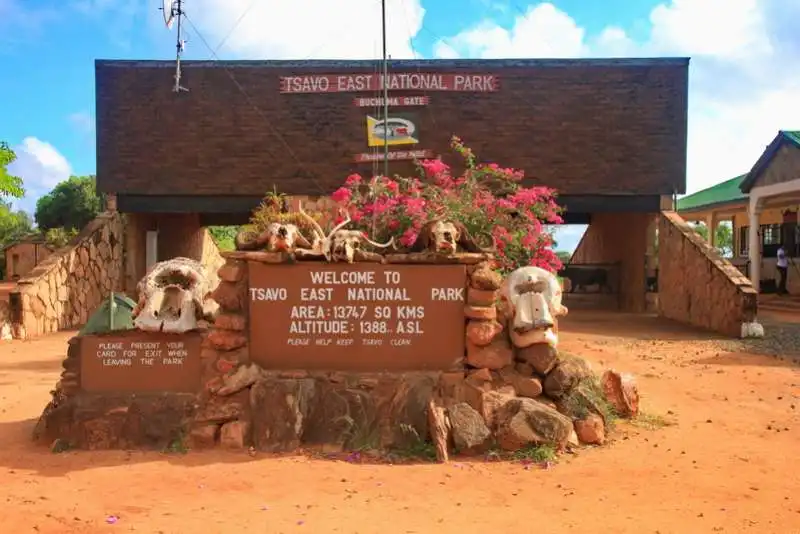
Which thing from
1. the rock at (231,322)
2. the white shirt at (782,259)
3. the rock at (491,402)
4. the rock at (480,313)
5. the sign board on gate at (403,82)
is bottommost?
the rock at (491,402)

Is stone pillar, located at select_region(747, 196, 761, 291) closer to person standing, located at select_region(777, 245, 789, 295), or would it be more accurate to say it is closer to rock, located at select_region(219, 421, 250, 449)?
person standing, located at select_region(777, 245, 789, 295)

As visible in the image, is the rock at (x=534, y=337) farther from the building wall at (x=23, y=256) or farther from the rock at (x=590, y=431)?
the building wall at (x=23, y=256)

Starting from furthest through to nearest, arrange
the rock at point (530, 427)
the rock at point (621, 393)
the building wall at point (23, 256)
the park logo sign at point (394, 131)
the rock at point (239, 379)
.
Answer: the building wall at point (23, 256)
the park logo sign at point (394, 131)
the rock at point (621, 393)
the rock at point (239, 379)
the rock at point (530, 427)

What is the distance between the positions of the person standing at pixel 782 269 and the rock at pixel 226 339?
2004 cm

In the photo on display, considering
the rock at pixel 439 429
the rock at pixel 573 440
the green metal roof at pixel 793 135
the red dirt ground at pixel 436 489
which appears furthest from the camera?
the green metal roof at pixel 793 135

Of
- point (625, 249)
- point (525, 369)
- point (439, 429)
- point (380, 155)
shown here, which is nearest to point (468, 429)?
point (439, 429)

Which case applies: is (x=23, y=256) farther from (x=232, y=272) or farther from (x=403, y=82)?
(x=232, y=272)

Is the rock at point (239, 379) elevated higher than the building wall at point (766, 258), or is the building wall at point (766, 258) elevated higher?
the building wall at point (766, 258)

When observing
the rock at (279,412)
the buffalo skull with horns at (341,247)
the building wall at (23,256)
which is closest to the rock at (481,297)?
the buffalo skull with horns at (341,247)

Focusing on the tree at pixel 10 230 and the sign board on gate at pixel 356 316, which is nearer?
the sign board on gate at pixel 356 316

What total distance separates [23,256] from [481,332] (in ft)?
114

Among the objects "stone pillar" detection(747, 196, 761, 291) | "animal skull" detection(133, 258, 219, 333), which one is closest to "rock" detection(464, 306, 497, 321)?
"animal skull" detection(133, 258, 219, 333)

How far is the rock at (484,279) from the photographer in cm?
676

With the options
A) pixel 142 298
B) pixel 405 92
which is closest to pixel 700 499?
pixel 142 298
